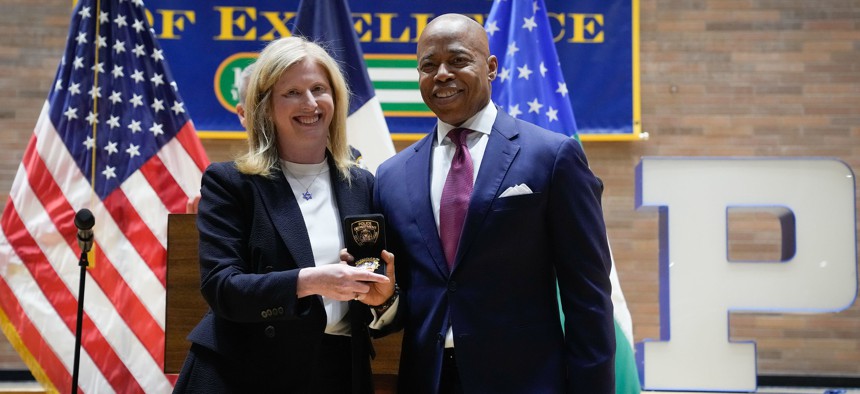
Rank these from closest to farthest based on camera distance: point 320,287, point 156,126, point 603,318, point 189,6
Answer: point 320,287
point 603,318
point 156,126
point 189,6

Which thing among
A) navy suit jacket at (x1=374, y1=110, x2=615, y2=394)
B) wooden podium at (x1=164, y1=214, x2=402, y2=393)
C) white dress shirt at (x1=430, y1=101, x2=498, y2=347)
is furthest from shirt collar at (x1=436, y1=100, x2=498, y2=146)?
wooden podium at (x1=164, y1=214, x2=402, y2=393)

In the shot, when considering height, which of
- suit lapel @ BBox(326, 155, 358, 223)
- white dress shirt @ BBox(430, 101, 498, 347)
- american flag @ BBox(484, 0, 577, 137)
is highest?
american flag @ BBox(484, 0, 577, 137)

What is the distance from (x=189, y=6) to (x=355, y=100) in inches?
97.2

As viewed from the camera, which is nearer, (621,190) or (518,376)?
(518,376)

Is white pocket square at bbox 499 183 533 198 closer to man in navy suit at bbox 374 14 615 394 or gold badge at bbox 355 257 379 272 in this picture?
man in navy suit at bbox 374 14 615 394

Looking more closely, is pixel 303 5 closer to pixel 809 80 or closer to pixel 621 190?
pixel 621 190

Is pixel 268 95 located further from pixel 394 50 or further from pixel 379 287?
pixel 394 50

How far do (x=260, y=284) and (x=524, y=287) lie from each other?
2.02ft

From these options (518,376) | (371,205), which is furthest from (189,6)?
(518,376)

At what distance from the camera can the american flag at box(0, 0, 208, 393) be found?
4.05 meters

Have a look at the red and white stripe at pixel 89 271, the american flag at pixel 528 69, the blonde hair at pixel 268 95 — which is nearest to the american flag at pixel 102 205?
the red and white stripe at pixel 89 271

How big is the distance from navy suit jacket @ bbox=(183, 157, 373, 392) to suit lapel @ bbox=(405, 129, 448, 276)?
0.23 m

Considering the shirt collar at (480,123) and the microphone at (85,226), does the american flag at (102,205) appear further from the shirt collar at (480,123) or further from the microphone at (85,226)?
the shirt collar at (480,123)

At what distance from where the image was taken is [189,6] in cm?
624
